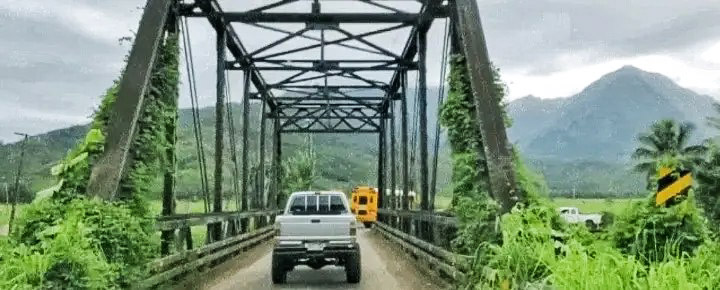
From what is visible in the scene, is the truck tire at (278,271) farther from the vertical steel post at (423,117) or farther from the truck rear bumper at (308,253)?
the vertical steel post at (423,117)

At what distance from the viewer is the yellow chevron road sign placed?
6.25 meters

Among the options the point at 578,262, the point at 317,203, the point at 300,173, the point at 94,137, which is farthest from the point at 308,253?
the point at 300,173

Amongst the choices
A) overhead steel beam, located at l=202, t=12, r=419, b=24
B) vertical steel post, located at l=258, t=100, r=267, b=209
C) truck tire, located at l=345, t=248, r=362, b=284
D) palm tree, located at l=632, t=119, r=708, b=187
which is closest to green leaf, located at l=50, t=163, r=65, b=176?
truck tire, located at l=345, t=248, r=362, b=284

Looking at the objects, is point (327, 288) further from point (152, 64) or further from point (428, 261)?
point (152, 64)

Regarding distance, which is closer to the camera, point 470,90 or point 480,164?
point 480,164

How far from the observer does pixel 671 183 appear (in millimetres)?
6273

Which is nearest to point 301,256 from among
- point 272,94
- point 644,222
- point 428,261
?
point 428,261

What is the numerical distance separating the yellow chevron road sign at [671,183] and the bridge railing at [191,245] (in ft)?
17.6

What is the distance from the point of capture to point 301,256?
1427 centimetres

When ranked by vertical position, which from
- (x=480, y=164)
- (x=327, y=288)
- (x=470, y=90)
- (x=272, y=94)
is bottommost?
(x=327, y=288)

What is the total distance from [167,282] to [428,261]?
5309mm

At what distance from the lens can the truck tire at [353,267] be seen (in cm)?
1450

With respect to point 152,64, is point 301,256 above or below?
below

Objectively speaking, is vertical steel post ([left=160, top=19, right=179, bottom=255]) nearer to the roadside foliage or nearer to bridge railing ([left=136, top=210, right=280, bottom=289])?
bridge railing ([left=136, top=210, right=280, bottom=289])
